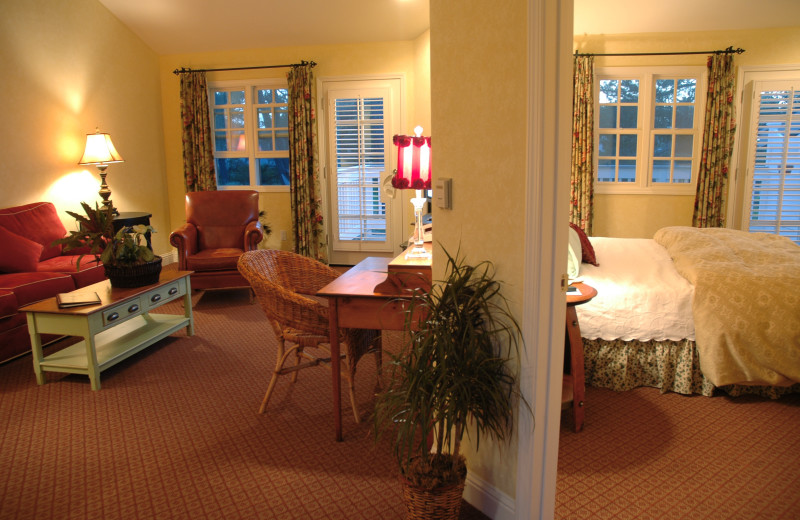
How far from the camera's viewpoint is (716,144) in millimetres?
5648

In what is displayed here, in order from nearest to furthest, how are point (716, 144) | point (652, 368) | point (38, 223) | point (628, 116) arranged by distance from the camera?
point (652, 368), point (38, 223), point (716, 144), point (628, 116)

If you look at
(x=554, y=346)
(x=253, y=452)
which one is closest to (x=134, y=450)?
(x=253, y=452)

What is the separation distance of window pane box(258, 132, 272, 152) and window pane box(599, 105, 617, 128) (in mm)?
3867

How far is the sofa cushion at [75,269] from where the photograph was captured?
4117mm

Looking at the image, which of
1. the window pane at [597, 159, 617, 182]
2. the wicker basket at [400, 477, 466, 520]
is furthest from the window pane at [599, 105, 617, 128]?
the wicker basket at [400, 477, 466, 520]

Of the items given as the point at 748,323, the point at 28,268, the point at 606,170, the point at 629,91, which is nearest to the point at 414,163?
the point at 748,323

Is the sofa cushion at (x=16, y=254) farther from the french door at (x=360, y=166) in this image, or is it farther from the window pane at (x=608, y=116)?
the window pane at (x=608, y=116)

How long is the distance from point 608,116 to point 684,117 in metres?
0.80

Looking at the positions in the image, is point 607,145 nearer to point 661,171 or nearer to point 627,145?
point 627,145

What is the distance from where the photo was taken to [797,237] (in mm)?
5793

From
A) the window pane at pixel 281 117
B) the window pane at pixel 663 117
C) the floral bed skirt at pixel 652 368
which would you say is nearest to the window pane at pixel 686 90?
the window pane at pixel 663 117

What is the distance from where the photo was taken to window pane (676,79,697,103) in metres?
5.75

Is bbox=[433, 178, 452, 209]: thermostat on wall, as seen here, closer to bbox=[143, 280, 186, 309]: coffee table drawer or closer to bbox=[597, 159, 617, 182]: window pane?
bbox=[143, 280, 186, 309]: coffee table drawer

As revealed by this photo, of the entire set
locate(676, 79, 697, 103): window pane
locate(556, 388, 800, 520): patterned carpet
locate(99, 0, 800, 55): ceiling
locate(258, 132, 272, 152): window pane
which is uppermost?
locate(99, 0, 800, 55): ceiling
